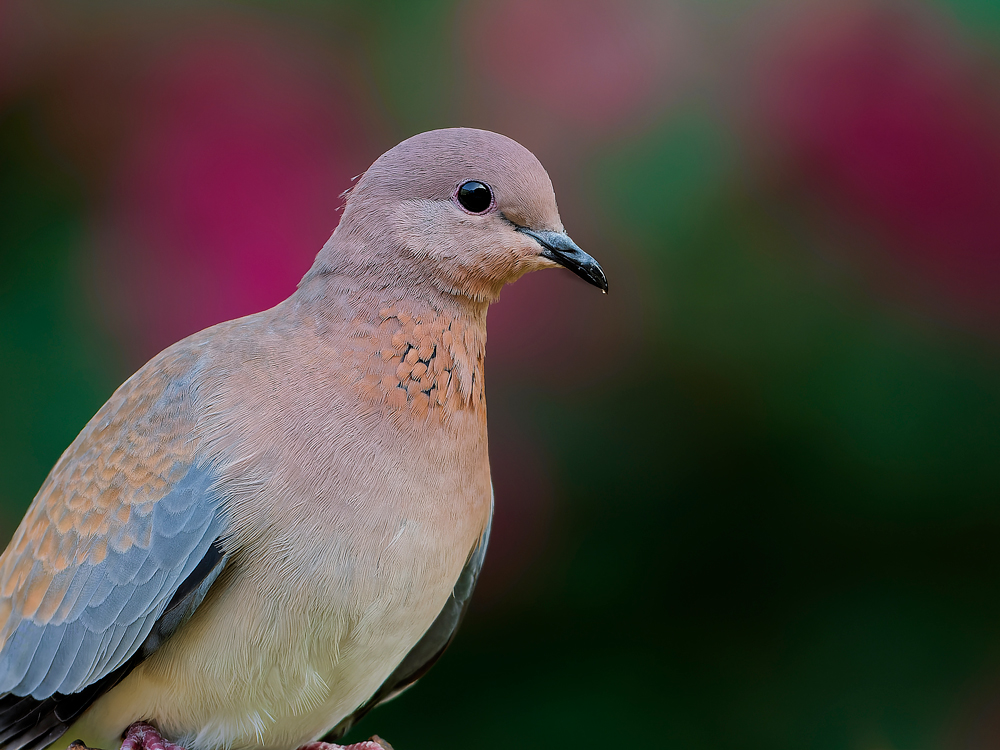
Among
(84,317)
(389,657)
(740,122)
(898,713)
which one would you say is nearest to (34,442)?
(84,317)

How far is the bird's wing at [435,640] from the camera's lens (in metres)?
1.79

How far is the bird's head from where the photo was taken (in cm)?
151

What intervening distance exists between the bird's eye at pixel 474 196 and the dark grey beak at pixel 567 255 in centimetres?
6

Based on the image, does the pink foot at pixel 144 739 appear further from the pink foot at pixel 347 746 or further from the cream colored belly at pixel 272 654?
the pink foot at pixel 347 746

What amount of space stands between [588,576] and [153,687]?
1.28m

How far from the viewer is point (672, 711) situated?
2518 millimetres

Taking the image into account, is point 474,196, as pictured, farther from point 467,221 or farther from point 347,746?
point 347,746

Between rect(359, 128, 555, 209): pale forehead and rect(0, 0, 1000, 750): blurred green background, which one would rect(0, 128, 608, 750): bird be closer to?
rect(359, 128, 555, 209): pale forehead

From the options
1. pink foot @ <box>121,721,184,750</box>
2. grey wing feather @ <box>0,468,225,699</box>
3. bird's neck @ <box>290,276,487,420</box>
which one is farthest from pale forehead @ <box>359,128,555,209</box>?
pink foot @ <box>121,721,184,750</box>

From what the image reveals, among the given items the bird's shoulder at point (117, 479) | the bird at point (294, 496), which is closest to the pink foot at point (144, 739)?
the bird at point (294, 496)

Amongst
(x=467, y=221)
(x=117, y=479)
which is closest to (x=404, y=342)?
(x=467, y=221)

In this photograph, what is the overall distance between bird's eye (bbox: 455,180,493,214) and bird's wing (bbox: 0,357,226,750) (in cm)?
49

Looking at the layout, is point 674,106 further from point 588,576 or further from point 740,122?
point 588,576

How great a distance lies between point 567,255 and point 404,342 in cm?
27
